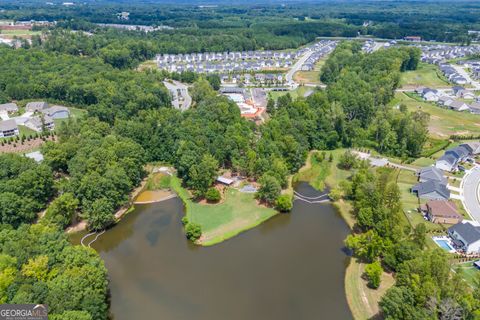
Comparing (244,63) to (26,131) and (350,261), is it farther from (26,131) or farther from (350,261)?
(350,261)

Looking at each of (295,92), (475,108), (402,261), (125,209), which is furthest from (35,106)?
(475,108)

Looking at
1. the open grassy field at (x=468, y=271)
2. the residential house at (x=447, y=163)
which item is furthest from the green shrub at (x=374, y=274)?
the residential house at (x=447, y=163)

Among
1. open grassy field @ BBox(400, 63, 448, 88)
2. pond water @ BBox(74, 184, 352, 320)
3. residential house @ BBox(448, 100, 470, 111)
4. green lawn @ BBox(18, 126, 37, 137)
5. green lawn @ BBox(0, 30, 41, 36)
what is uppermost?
green lawn @ BBox(0, 30, 41, 36)

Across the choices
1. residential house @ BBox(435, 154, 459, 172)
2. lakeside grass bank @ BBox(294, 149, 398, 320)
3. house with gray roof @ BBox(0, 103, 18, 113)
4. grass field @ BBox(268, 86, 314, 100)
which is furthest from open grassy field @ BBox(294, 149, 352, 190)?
house with gray roof @ BBox(0, 103, 18, 113)

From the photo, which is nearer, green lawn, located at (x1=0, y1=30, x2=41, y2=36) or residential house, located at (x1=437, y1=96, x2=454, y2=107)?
residential house, located at (x1=437, y1=96, x2=454, y2=107)

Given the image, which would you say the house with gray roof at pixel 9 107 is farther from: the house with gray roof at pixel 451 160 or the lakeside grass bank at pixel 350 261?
the house with gray roof at pixel 451 160

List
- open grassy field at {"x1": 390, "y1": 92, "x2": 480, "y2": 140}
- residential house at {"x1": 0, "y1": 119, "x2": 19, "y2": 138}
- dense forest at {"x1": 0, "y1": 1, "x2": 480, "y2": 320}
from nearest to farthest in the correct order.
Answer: dense forest at {"x1": 0, "y1": 1, "x2": 480, "y2": 320} < residential house at {"x1": 0, "y1": 119, "x2": 19, "y2": 138} < open grassy field at {"x1": 390, "y1": 92, "x2": 480, "y2": 140}

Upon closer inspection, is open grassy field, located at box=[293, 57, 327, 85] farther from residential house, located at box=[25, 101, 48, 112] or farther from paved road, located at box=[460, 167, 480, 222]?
residential house, located at box=[25, 101, 48, 112]
